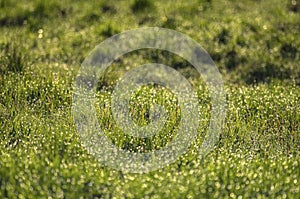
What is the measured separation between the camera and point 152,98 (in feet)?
20.5

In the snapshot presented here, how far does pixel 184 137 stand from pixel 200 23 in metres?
3.72

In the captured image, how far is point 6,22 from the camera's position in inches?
348

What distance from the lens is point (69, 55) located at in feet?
25.7

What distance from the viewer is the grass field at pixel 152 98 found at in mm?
4570

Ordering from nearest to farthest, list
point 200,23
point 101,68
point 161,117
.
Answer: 1. point 161,117
2. point 101,68
3. point 200,23

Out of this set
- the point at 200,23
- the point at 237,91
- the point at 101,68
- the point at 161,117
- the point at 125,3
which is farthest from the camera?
the point at 125,3

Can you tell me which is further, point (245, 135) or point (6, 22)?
point (6, 22)

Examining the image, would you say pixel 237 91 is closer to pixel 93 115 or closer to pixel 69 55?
pixel 93 115

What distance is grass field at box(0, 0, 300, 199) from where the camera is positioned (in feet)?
15.0

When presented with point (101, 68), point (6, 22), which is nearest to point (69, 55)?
point (101, 68)

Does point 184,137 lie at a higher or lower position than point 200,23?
higher

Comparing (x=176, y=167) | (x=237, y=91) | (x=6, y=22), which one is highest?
(x=176, y=167)

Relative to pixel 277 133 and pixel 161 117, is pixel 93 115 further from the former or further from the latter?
pixel 277 133

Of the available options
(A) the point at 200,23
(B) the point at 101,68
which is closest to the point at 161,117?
(B) the point at 101,68
